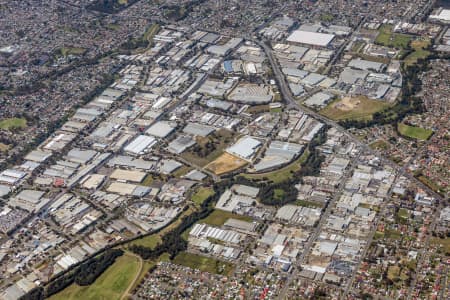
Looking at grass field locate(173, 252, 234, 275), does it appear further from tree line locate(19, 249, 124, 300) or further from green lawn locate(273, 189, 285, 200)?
green lawn locate(273, 189, 285, 200)

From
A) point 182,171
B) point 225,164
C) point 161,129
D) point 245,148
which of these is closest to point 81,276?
point 182,171

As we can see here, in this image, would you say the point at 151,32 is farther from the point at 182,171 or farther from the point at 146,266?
the point at 146,266

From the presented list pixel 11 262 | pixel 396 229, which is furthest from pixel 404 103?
pixel 11 262

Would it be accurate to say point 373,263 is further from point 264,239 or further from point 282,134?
point 282,134

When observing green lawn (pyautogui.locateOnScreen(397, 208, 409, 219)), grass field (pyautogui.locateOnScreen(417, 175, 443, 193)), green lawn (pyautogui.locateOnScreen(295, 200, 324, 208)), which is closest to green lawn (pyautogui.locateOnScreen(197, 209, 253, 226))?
green lawn (pyautogui.locateOnScreen(295, 200, 324, 208))

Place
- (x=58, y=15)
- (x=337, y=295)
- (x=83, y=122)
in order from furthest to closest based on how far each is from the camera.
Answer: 1. (x=58, y=15)
2. (x=83, y=122)
3. (x=337, y=295)

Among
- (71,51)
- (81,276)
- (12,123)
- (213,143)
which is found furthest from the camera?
(71,51)
